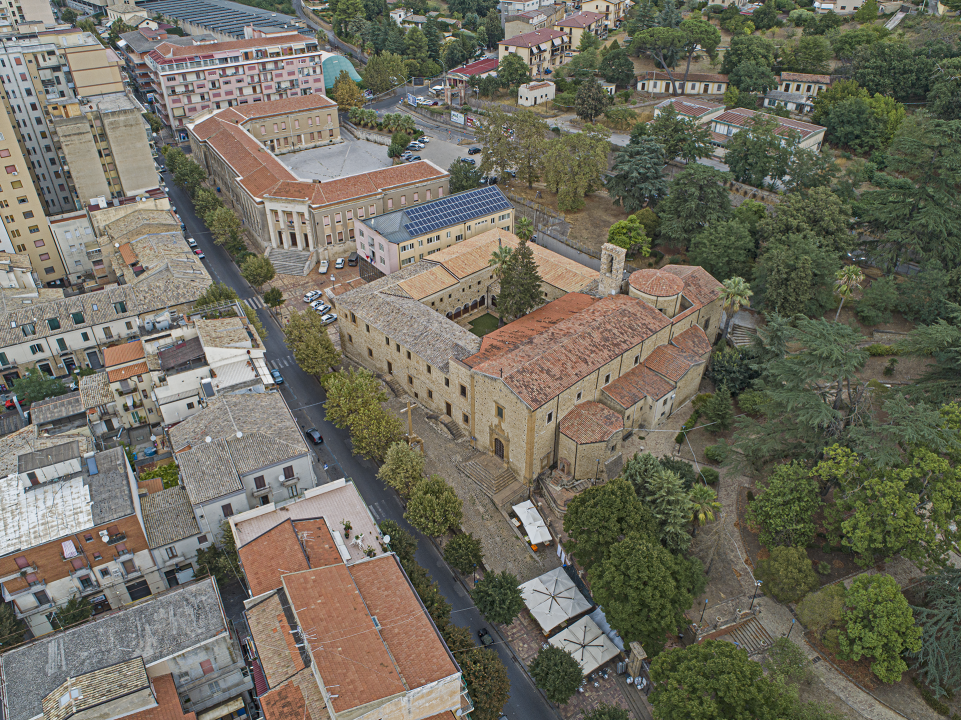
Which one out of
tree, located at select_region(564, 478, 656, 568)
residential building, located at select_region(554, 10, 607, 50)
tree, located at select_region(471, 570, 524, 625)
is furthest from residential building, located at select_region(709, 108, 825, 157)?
tree, located at select_region(471, 570, 524, 625)

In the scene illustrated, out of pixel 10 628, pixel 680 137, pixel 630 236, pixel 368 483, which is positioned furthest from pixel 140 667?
pixel 680 137

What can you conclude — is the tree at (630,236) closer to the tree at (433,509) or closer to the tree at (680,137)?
the tree at (680,137)

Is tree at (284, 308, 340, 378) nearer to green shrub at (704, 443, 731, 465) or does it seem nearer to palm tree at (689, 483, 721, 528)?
green shrub at (704, 443, 731, 465)

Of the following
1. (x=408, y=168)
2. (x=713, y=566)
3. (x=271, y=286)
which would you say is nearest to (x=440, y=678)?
(x=713, y=566)

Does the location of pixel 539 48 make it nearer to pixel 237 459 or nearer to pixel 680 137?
pixel 680 137

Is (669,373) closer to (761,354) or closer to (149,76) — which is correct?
(761,354)

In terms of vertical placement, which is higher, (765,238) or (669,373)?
(765,238)
